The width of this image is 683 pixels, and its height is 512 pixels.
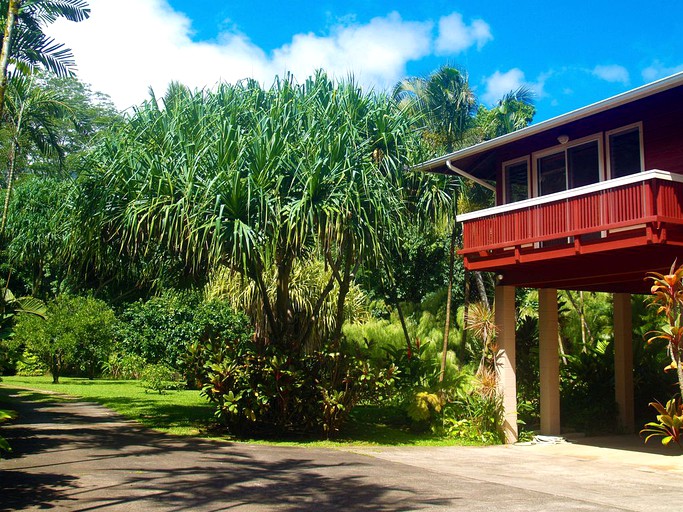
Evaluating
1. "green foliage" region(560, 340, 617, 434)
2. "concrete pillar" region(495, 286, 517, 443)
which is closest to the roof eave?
"concrete pillar" region(495, 286, 517, 443)

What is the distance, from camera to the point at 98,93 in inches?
2328

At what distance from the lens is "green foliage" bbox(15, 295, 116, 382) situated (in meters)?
27.7

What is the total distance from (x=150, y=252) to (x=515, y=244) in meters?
8.44

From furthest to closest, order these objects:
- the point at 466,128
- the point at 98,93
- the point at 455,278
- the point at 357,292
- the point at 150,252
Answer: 1. the point at 98,93
2. the point at 455,278
3. the point at 357,292
4. the point at 466,128
5. the point at 150,252

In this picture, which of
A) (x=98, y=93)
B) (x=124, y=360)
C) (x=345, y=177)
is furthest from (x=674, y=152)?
(x=98, y=93)

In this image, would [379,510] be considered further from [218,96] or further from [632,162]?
[218,96]

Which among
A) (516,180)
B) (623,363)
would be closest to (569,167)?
(516,180)

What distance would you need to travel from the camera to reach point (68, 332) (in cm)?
2802

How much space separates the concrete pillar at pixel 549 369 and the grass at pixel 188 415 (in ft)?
7.66

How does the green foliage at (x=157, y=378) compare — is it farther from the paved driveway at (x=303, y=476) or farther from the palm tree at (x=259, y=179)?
the paved driveway at (x=303, y=476)

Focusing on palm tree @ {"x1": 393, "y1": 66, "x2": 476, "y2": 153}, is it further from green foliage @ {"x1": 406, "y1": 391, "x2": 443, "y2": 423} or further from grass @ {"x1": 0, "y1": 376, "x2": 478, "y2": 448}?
green foliage @ {"x1": 406, "y1": 391, "x2": 443, "y2": 423}

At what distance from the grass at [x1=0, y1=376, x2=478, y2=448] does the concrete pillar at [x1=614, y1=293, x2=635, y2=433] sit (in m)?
4.92

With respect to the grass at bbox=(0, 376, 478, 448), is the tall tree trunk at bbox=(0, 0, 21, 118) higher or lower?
higher

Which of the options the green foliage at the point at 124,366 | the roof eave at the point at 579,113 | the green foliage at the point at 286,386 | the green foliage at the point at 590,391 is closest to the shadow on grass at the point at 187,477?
the green foliage at the point at 286,386
